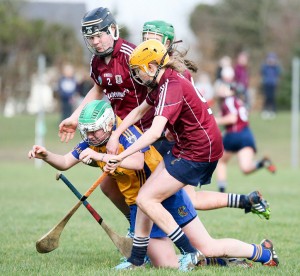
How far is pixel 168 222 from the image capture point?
585 cm

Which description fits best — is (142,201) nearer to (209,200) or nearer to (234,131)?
(209,200)

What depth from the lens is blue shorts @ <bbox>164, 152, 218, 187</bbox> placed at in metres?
5.95

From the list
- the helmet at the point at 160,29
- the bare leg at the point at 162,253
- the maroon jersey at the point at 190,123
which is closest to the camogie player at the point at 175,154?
the maroon jersey at the point at 190,123

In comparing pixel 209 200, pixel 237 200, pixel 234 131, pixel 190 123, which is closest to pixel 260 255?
pixel 237 200

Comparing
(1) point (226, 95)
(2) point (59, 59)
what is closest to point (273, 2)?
(2) point (59, 59)

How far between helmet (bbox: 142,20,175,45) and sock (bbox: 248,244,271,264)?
206cm

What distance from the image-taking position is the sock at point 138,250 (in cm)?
604

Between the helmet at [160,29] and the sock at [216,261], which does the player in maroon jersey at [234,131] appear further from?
the sock at [216,261]

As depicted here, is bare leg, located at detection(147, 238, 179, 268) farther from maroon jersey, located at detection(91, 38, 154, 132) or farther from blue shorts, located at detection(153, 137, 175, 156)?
maroon jersey, located at detection(91, 38, 154, 132)

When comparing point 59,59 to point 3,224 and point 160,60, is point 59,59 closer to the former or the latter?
point 3,224

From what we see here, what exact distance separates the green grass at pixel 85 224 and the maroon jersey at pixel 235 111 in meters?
1.17

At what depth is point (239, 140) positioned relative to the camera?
40.4ft

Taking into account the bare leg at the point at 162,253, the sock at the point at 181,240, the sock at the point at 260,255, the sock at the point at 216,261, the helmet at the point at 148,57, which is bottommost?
the sock at the point at 216,261

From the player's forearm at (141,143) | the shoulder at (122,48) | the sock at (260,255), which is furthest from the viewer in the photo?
the shoulder at (122,48)
